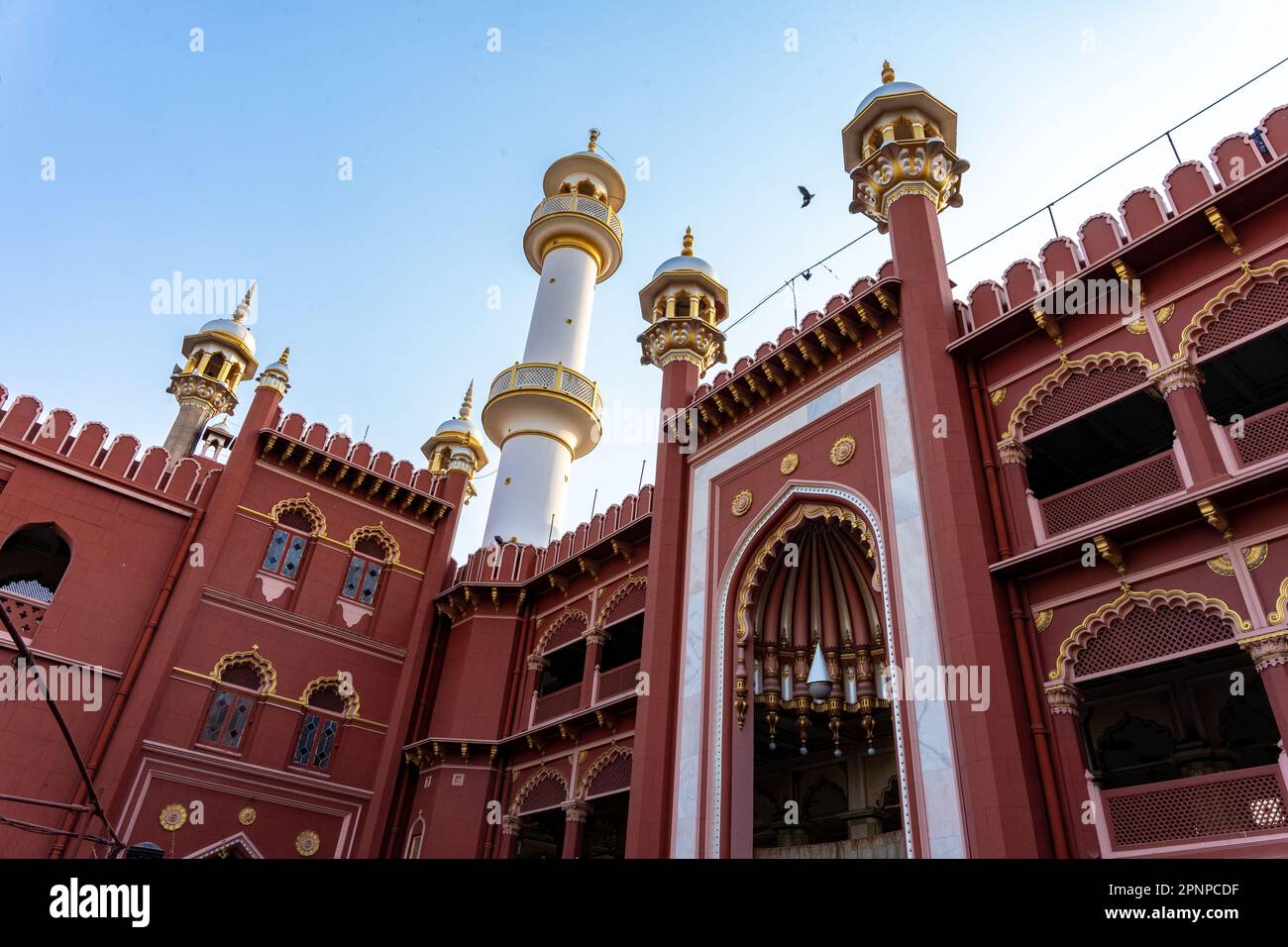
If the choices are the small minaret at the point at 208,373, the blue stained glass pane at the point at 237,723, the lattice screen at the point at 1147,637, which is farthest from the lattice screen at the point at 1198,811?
the small minaret at the point at 208,373

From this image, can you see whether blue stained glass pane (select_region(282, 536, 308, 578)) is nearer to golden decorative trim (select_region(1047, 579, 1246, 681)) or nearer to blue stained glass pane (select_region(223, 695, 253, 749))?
blue stained glass pane (select_region(223, 695, 253, 749))

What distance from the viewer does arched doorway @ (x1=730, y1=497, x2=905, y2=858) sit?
42.1 feet

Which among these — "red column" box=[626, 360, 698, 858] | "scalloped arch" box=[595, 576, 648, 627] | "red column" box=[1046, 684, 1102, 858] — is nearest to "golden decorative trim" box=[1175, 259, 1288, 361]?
"red column" box=[1046, 684, 1102, 858]

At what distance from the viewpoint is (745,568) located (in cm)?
1375

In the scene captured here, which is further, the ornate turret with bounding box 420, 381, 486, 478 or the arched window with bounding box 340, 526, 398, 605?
the ornate turret with bounding box 420, 381, 486, 478

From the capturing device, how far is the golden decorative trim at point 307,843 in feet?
54.9

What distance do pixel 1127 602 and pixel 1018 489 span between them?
2.03m

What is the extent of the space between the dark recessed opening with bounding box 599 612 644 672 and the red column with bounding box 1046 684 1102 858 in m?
8.41

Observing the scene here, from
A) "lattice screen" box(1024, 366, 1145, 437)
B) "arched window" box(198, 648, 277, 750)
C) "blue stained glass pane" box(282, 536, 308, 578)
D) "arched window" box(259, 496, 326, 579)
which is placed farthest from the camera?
"blue stained glass pane" box(282, 536, 308, 578)

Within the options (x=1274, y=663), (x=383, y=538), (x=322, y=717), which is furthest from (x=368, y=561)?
(x=1274, y=663)

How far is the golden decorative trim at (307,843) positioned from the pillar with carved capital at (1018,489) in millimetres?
13957
